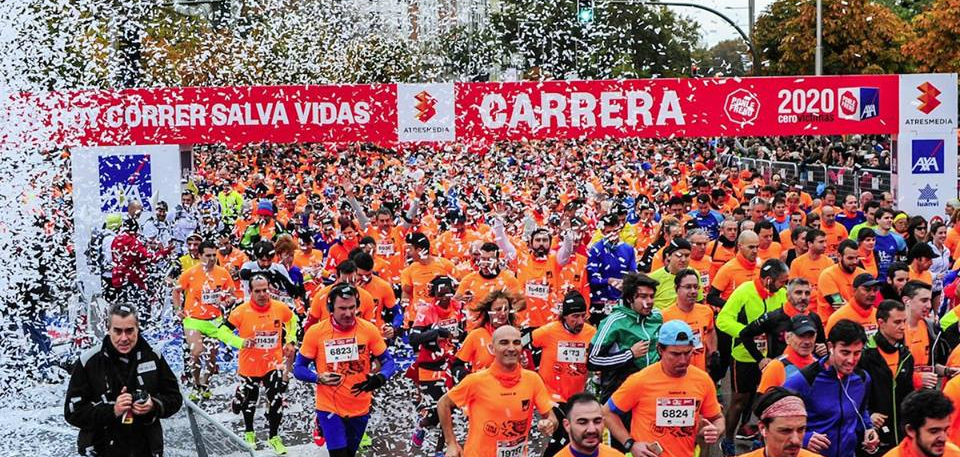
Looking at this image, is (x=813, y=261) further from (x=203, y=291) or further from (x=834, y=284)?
(x=203, y=291)

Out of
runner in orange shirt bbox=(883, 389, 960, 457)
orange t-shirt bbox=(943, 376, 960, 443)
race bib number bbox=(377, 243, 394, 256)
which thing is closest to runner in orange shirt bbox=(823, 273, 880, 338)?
orange t-shirt bbox=(943, 376, 960, 443)

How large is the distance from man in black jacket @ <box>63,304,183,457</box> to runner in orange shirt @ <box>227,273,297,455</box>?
121 inches

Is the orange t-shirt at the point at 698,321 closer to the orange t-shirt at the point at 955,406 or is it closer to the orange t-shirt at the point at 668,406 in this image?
the orange t-shirt at the point at 668,406

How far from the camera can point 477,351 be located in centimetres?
803

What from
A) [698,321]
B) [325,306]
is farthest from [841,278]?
[325,306]

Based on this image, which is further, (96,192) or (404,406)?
(96,192)

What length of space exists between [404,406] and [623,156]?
54.1ft

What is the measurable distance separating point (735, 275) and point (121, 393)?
18.3ft

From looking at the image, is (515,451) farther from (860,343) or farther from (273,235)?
(273,235)

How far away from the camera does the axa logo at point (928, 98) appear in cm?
1700

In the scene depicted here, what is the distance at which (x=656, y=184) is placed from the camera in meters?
21.3

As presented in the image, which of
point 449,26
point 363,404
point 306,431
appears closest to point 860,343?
point 363,404

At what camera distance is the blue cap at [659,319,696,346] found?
20.7 ft

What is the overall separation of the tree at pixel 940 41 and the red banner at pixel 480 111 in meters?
24.9
